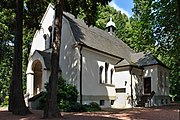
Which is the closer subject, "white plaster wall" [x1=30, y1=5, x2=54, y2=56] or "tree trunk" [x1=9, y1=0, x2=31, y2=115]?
"tree trunk" [x1=9, y1=0, x2=31, y2=115]

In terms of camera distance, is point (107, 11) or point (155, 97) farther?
point (107, 11)

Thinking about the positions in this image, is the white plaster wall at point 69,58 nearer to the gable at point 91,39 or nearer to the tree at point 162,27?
the gable at point 91,39

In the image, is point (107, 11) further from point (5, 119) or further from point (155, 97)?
point (5, 119)

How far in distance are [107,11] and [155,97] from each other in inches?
1235

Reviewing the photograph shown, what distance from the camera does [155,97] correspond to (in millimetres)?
30891

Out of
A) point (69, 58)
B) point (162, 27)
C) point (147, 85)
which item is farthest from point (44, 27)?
point (147, 85)

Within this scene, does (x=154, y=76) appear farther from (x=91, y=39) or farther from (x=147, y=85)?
(x=91, y=39)

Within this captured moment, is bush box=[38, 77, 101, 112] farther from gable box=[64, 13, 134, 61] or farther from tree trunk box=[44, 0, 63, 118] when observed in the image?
tree trunk box=[44, 0, 63, 118]

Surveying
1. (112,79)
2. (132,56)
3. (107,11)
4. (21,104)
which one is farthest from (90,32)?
(107,11)

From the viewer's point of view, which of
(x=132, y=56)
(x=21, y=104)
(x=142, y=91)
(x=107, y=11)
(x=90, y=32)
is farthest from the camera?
(x=107, y=11)

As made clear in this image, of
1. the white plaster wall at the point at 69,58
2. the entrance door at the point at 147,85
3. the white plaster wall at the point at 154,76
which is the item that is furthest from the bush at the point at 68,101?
the entrance door at the point at 147,85

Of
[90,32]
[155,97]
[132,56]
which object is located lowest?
[155,97]

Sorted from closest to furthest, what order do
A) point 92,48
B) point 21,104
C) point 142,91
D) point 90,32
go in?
1. point 21,104
2. point 92,48
3. point 90,32
4. point 142,91

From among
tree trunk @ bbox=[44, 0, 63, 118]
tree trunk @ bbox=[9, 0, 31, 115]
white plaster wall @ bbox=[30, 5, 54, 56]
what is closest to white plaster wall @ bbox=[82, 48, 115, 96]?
white plaster wall @ bbox=[30, 5, 54, 56]
